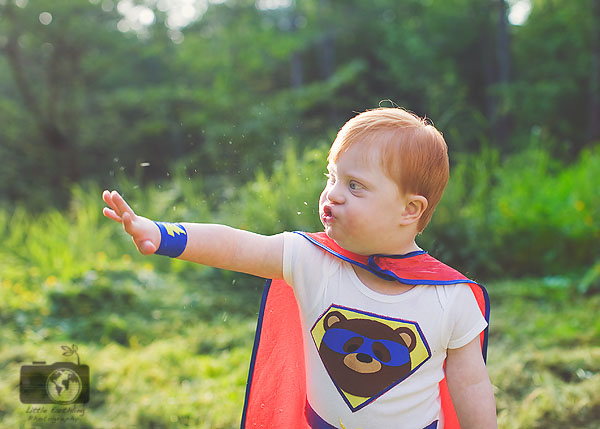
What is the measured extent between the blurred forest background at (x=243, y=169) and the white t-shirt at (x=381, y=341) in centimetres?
77

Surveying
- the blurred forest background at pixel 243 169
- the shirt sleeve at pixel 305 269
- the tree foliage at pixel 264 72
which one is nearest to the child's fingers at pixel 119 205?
the shirt sleeve at pixel 305 269

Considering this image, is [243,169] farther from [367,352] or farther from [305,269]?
[367,352]

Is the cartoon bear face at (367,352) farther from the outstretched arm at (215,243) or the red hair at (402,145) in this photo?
the red hair at (402,145)

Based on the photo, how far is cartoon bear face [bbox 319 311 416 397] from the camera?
1.28 metres

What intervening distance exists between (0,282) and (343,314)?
14.5 ft

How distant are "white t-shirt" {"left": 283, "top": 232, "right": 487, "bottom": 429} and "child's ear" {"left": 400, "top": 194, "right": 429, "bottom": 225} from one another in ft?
0.51

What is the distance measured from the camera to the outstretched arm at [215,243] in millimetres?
1156

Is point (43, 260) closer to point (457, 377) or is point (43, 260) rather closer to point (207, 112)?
point (457, 377)

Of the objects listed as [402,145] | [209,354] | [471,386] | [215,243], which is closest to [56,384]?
[209,354]

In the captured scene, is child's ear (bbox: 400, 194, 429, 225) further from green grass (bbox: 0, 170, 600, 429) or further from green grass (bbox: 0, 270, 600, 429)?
green grass (bbox: 0, 270, 600, 429)

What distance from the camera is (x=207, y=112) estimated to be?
13.6 metres

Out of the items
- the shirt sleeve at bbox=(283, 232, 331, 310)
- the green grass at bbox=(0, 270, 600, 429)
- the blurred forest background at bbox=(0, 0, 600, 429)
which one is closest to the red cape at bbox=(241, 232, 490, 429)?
the shirt sleeve at bbox=(283, 232, 331, 310)

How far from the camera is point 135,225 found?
3.76 feet

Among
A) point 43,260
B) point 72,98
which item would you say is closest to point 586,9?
point 43,260
